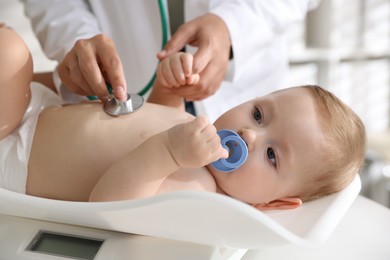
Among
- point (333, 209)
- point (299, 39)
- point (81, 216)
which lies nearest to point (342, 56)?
point (299, 39)

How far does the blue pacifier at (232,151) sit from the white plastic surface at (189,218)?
0.33 feet

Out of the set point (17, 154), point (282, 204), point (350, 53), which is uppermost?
point (17, 154)

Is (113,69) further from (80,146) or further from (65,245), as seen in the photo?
(65,245)

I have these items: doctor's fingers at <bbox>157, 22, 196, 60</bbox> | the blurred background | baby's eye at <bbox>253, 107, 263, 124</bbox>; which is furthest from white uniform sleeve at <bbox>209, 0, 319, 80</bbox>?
the blurred background

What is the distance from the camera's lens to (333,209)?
0.71m

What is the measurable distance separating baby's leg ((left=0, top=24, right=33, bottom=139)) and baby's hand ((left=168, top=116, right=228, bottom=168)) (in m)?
0.28

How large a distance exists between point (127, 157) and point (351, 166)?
0.34 meters

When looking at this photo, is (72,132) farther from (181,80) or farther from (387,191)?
(387,191)

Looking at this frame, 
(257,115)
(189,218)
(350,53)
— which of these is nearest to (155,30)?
(257,115)

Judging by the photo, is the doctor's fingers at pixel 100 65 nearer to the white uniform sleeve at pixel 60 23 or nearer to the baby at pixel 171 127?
→ the baby at pixel 171 127

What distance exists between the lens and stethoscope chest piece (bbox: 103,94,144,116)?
0.83 m

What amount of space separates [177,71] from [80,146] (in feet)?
0.59

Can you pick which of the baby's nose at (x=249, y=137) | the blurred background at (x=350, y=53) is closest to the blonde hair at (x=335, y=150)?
the baby's nose at (x=249, y=137)

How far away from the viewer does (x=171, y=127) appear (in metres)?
0.77
